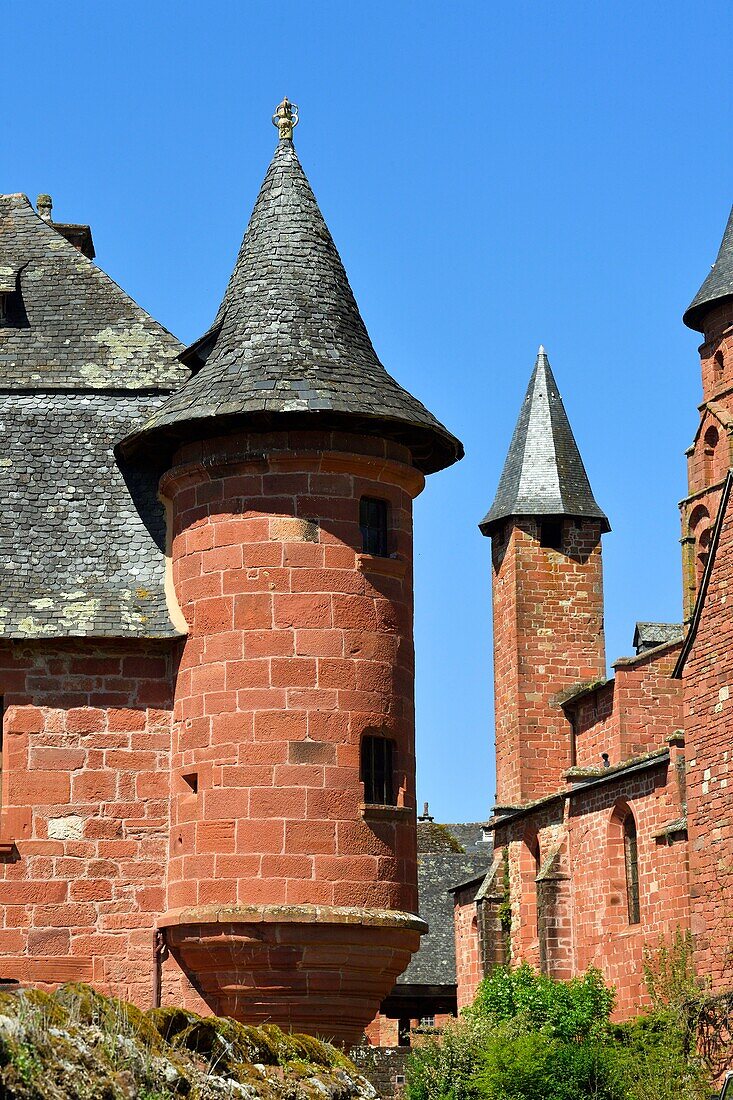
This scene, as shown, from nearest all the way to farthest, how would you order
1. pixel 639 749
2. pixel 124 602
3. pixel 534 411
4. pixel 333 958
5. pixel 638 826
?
pixel 333 958
pixel 124 602
pixel 638 826
pixel 639 749
pixel 534 411

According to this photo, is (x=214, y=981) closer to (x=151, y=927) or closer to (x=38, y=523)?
(x=151, y=927)

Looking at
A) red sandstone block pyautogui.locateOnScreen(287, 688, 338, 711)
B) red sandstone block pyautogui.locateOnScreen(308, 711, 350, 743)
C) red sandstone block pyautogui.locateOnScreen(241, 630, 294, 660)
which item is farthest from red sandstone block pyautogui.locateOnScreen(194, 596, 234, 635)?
red sandstone block pyautogui.locateOnScreen(308, 711, 350, 743)

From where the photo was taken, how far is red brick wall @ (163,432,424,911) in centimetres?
1834

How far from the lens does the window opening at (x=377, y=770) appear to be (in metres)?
18.9

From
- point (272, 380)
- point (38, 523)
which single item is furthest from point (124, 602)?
point (272, 380)

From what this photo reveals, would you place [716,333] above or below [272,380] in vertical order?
above

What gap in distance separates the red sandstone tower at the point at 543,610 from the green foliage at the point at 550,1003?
7.72m

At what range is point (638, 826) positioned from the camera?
3297cm

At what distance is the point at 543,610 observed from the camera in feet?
143

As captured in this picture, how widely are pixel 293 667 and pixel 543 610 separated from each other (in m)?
25.3


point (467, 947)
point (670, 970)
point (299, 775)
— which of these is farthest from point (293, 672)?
point (467, 947)

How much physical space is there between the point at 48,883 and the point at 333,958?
292 centimetres

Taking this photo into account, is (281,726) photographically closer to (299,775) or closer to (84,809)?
(299,775)

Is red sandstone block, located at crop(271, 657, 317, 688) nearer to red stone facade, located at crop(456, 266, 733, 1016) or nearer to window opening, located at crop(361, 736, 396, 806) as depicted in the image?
window opening, located at crop(361, 736, 396, 806)
